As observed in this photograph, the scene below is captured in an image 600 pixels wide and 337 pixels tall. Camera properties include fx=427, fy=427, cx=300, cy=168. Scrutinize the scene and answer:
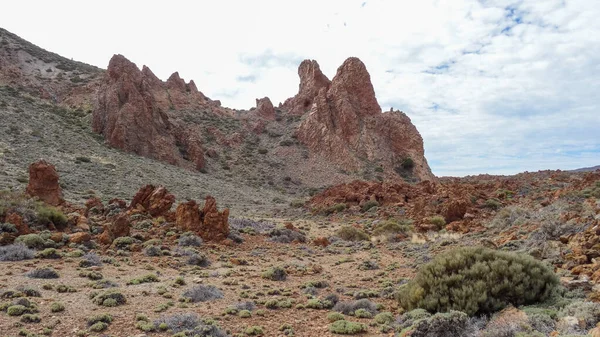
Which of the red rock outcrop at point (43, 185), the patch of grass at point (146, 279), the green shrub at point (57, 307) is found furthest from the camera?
the red rock outcrop at point (43, 185)

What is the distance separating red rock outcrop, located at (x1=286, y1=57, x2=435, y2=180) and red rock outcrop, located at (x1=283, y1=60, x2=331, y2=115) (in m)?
3.96

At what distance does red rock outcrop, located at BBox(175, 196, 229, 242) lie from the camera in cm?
1906

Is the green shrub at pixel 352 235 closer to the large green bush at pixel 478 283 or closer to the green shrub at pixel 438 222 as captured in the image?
the green shrub at pixel 438 222

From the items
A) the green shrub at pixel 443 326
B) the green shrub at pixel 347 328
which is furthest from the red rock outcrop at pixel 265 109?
the green shrub at pixel 443 326

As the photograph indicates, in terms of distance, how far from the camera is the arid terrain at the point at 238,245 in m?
8.28

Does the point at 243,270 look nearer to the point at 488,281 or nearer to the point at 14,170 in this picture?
the point at 488,281

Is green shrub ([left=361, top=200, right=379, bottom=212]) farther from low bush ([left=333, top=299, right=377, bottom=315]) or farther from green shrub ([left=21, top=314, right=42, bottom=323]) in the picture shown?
green shrub ([left=21, top=314, right=42, bottom=323])

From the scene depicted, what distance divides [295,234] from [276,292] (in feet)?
33.4

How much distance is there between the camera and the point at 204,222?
19.5 m

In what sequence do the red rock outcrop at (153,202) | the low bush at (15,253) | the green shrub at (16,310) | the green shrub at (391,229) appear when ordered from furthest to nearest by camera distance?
the green shrub at (391,229)
the red rock outcrop at (153,202)
the low bush at (15,253)
the green shrub at (16,310)

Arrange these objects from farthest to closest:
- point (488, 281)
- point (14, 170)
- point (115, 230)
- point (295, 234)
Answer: point (14, 170)
point (295, 234)
point (115, 230)
point (488, 281)

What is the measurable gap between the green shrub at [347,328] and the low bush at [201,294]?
11.7 ft

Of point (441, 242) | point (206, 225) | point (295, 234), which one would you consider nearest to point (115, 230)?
point (206, 225)

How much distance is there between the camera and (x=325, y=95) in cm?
6322
